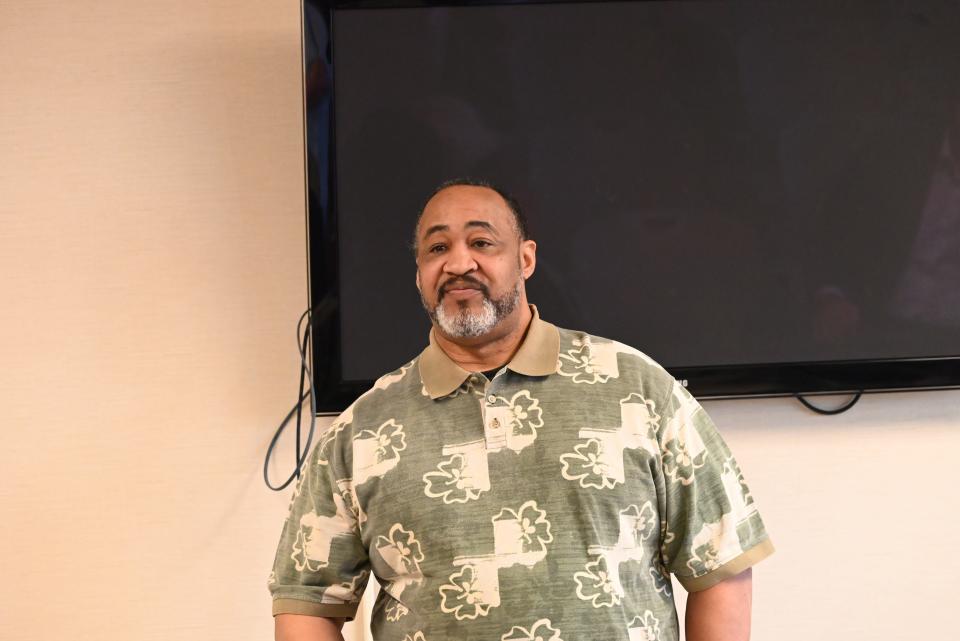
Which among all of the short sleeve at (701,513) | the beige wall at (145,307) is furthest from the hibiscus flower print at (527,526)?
the beige wall at (145,307)

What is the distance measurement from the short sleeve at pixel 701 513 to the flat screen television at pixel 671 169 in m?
0.63

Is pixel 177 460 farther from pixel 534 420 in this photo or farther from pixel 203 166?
pixel 534 420

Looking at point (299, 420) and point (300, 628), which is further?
point (299, 420)

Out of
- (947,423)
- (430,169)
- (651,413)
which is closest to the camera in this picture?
(651,413)

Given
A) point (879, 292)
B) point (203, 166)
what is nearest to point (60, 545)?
point (203, 166)

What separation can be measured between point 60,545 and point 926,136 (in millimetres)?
2154

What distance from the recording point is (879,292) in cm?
231

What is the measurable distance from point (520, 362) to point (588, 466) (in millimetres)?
209

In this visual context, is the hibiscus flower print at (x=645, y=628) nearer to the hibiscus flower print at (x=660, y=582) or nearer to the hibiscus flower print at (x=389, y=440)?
the hibiscus flower print at (x=660, y=582)

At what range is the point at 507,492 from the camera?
1624mm

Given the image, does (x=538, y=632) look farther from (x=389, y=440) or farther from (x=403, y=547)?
(x=389, y=440)

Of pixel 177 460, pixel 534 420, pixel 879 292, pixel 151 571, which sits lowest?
pixel 151 571

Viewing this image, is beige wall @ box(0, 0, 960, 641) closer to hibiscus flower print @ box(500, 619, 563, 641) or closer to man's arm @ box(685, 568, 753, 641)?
hibiscus flower print @ box(500, 619, 563, 641)

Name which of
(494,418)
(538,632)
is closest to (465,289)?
(494,418)
